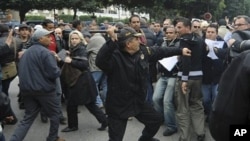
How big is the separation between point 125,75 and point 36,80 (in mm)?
1404

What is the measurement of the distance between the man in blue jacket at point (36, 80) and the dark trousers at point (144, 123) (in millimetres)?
1167

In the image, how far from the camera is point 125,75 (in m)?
4.09

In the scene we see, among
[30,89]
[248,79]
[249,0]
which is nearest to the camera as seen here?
[248,79]

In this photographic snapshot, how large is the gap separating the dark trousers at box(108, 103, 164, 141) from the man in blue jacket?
1167 millimetres

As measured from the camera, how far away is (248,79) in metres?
1.62

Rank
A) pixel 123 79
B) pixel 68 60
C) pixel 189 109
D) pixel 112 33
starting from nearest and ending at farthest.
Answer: pixel 112 33 → pixel 123 79 → pixel 189 109 → pixel 68 60

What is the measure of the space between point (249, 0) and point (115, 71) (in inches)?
2768

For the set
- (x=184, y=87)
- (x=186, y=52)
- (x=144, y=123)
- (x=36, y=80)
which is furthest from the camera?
(x=184, y=87)

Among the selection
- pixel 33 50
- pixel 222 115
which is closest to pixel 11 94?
pixel 33 50

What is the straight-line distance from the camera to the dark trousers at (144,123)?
410cm

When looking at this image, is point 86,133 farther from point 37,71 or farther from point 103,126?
point 37,71

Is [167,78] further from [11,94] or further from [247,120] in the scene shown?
[11,94]

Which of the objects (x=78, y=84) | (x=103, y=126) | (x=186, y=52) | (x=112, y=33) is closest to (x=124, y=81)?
(x=112, y=33)

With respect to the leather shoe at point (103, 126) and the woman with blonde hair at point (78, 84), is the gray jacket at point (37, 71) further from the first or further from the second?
the leather shoe at point (103, 126)
